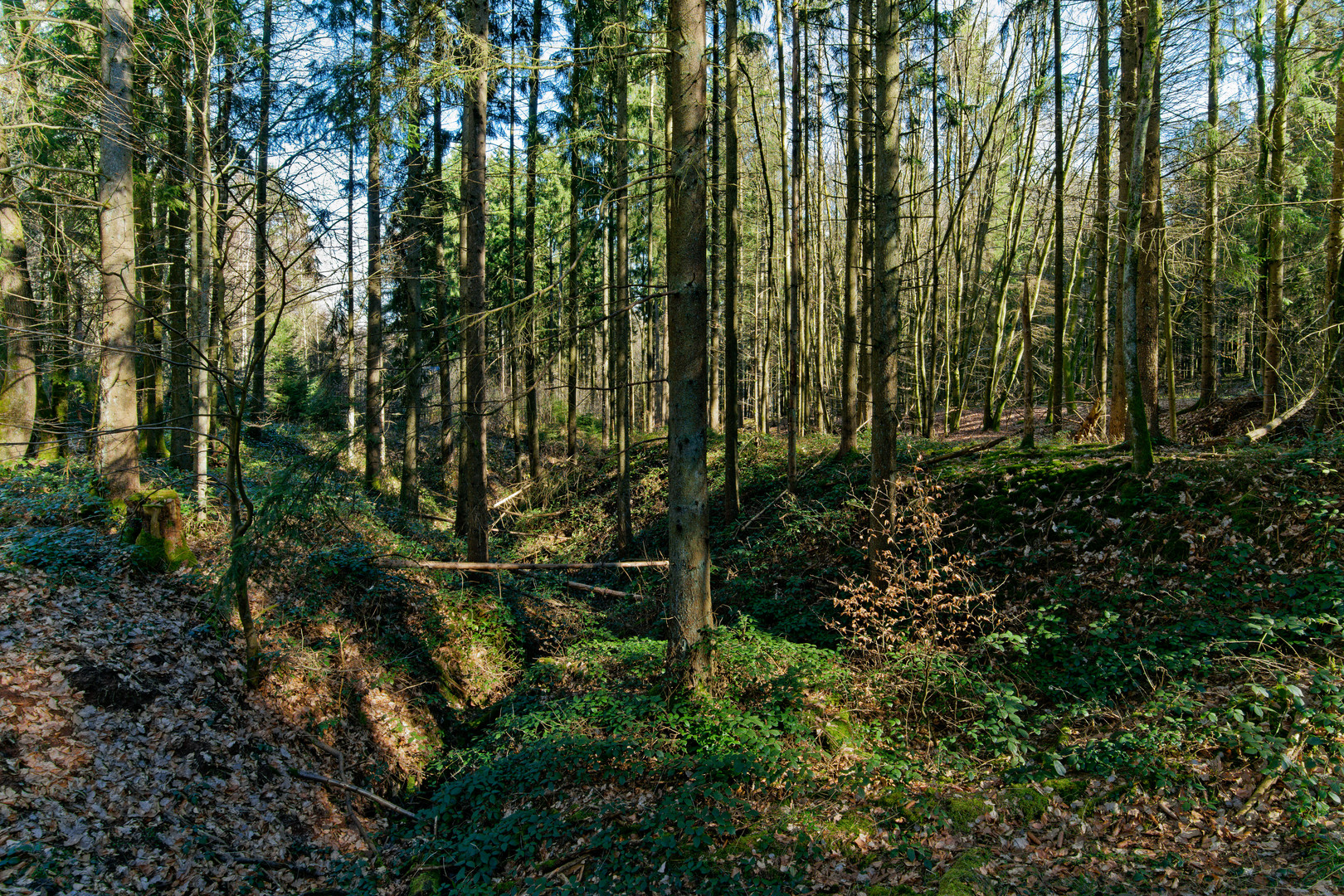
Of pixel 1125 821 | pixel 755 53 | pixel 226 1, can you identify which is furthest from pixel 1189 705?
pixel 226 1

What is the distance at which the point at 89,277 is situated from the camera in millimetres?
10383

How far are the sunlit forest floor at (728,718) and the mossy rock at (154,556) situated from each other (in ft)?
0.45

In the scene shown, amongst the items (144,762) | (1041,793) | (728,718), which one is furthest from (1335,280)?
(144,762)

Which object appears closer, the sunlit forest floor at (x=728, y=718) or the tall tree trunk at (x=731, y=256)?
the sunlit forest floor at (x=728, y=718)

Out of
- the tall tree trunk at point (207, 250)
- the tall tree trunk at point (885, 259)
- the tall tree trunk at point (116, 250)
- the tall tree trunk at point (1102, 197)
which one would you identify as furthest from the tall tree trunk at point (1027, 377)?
the tall tree trunk at point (116, 250)

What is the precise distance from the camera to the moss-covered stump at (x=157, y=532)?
6.94 metres

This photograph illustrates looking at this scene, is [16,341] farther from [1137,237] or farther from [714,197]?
[1137,237]

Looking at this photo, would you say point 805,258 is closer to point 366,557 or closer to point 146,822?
point 366,557

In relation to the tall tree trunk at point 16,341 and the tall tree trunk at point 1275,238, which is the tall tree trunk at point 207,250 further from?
the tall tree trunk at point 1275,238

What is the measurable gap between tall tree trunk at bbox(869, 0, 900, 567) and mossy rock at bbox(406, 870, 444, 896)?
16.3ft

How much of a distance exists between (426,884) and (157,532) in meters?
5.15

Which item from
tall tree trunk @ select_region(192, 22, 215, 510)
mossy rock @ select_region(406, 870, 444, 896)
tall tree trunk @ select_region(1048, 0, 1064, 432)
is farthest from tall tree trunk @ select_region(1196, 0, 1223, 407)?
tall tree trunk @ select_region(192, 22, 215, 510)

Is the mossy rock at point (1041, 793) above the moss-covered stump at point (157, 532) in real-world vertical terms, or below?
below

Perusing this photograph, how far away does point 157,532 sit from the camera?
702 centimetres
